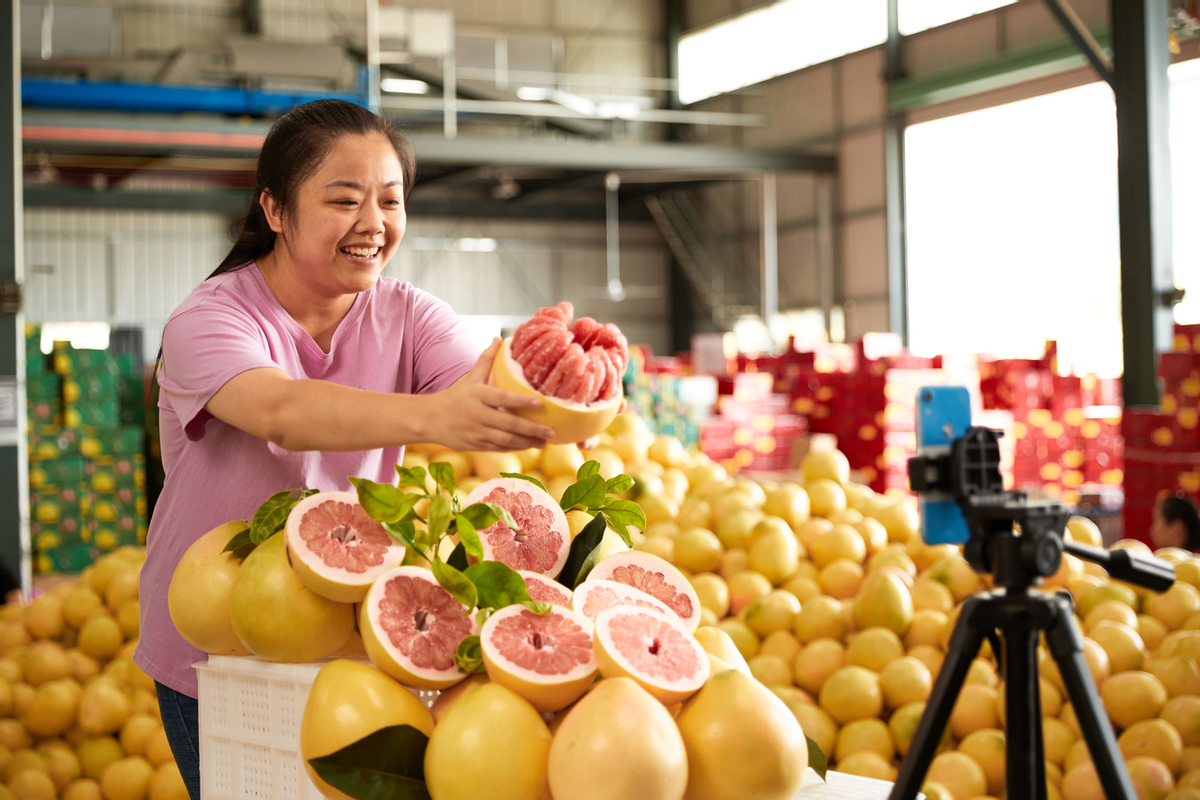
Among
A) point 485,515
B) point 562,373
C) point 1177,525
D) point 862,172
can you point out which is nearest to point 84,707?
point 485,515

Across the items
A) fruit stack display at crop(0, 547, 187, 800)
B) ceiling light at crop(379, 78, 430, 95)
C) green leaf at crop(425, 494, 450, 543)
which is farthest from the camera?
ceiling light at crop(379, 78, 430, 95)

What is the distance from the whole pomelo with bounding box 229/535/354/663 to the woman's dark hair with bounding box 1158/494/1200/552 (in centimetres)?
492

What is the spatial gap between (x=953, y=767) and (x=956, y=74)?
42.6 feet

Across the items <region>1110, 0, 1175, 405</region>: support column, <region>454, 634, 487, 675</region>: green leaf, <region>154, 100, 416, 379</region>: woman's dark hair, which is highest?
<region>1110, 0, 1175, 405</region>: support column

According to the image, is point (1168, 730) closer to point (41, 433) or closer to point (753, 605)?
point (753, 605)

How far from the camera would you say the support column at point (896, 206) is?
49.9ft

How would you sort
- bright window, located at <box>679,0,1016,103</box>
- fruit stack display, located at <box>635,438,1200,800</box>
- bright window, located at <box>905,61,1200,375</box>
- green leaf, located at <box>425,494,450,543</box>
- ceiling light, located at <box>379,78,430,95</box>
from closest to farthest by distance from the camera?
green leaf, located at <box>425,494,450,543</box> → fruit stack display, located at <box>635,438,1200,800</box> → bright window, located at <box>905,61,1200,375</box> → bright window, located at <box>679,0,1016,103</box> → ceiling light, located at <box>379,78,430,95</box>

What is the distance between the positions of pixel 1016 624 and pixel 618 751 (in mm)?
519

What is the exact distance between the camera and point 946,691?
137 cm

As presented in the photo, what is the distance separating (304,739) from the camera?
1282 millimetres

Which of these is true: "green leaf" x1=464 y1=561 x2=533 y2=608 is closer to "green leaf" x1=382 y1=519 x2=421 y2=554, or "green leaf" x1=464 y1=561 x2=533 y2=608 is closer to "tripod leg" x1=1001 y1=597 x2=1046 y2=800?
"green leaf" x1=382 y1=519 x2=421 y2=554

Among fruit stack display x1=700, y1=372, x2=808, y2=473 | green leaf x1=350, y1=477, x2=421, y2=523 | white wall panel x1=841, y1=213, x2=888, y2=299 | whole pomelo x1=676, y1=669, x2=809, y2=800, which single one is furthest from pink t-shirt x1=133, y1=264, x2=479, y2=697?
white wall panel x1=841, y1=213, x2=888, y2=299

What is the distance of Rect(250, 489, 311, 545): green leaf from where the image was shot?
4.83 feet

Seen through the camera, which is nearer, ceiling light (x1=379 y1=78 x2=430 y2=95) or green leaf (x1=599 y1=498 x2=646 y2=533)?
green leaf (x1=599 y1=498 x2=646 y2=533)
